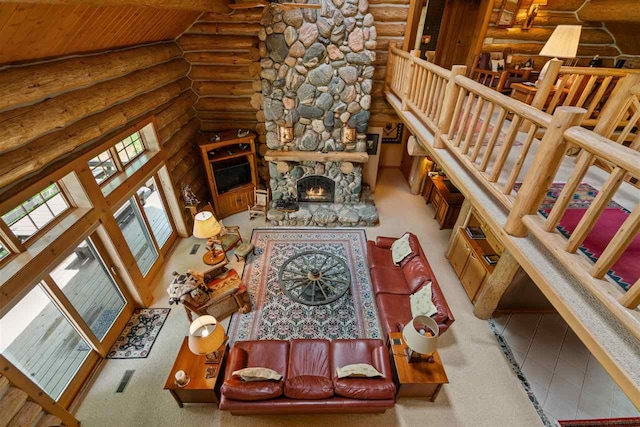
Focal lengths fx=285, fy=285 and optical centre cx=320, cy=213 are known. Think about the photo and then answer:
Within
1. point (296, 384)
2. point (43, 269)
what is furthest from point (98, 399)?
point (296, 384)

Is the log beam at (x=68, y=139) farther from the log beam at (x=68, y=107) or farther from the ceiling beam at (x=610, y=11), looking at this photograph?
the ceiling beam at (x=610, y=11)

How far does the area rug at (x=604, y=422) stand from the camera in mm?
3861

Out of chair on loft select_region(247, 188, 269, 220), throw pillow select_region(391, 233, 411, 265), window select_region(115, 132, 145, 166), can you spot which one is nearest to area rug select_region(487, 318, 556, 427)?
throw pillow select_region(391, 233, 411, 265)

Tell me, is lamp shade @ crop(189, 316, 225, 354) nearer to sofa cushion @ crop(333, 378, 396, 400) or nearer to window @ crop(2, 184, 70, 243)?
sofa cushion @ crop(333, 378, 396, 400)

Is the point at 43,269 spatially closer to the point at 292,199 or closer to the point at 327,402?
the point at 327,402

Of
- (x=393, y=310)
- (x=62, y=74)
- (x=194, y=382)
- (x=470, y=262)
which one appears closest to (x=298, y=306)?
(x=393, y=310)

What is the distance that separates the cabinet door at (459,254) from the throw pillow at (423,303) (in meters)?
1.45

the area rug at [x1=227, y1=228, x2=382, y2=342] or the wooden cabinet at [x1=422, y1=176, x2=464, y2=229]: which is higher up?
the wooden cabinet at [x1=422, y1=176, x2=464, y2=229]

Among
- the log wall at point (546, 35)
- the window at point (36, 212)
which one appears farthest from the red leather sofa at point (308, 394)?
the log wall at point (546, 35)

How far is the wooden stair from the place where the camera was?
2744 millimetres

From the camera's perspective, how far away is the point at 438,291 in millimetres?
4590

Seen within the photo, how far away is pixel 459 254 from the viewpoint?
5.86 meters

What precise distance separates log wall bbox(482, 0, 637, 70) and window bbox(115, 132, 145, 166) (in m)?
7.81

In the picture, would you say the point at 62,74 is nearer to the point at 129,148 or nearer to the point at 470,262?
the point at 129,148
